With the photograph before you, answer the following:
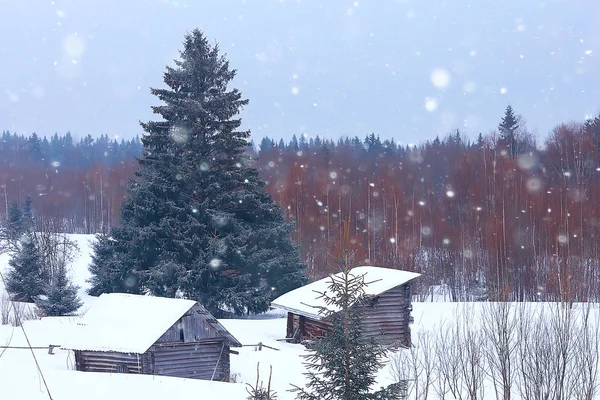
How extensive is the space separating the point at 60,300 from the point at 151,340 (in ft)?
52.2

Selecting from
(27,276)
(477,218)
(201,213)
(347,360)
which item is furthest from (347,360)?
(477,218)

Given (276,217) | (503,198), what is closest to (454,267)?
(503,198)

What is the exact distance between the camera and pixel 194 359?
70.5 feet

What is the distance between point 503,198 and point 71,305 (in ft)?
104

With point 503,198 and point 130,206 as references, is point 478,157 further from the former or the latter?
point 130,206

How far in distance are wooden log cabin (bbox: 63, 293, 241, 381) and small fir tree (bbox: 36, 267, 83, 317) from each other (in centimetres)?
1232

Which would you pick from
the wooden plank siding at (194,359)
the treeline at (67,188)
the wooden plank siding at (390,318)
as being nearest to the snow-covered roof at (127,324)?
the wooden plank siding at (194,359)

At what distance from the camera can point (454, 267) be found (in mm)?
45969

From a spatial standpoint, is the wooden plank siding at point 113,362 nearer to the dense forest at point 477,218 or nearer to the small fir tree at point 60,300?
the small fir tree at point 60,300

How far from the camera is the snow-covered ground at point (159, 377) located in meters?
15.6

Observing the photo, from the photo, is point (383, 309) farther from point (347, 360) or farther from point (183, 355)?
point (347, 360)

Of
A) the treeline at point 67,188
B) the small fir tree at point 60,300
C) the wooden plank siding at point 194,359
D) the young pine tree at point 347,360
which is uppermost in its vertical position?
the treeline at point 67,188

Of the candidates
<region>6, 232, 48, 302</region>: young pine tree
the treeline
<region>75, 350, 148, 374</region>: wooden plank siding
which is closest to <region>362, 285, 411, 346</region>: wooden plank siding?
<region>75, 350, 148, 374</region>: wooden plank siding

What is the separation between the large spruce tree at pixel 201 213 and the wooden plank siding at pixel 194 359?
8651 mm
